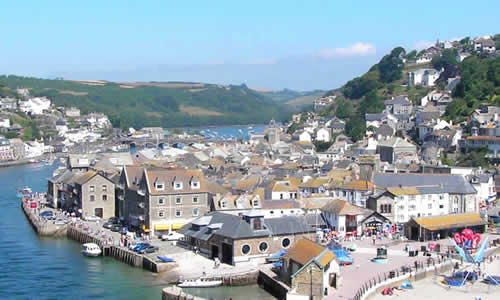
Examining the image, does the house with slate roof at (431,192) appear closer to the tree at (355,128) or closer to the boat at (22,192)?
the boat at (22,192)

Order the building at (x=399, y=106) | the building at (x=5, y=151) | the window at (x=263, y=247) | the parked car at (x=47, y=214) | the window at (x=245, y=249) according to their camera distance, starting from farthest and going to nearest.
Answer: the building at (x=5, y=151) < the building at (x=399, y=106) < the parked car at (x=47, y=214) < the window at (x=263, y=247) < the window at (x=245, y=249)

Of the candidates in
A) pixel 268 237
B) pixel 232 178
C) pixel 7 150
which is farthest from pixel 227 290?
pixel 7 150

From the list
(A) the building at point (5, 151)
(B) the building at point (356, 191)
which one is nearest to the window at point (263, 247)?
(B) the building at point (356, 191)

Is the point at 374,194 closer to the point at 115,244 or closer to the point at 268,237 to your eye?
the point at 268,237

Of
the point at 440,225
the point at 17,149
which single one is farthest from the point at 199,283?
the point at 17,149

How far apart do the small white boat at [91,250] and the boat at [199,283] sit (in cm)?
787

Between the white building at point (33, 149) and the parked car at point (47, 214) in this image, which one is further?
the white building at point (33, 149)

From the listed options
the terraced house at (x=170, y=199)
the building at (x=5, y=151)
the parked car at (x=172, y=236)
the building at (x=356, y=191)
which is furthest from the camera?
the building at (x=5, y=151)

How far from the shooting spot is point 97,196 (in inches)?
1694

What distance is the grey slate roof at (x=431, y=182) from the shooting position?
40.1 metres

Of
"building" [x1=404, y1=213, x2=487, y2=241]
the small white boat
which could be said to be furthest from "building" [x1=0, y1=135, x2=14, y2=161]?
"building" [x1=404, y1=213, x2=487, y2=241]

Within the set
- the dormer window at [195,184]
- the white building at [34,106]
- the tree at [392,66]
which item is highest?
the tree at [392,66]

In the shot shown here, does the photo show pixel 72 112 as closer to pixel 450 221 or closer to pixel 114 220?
pixel 114 220

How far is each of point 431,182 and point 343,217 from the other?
27.8 feet
